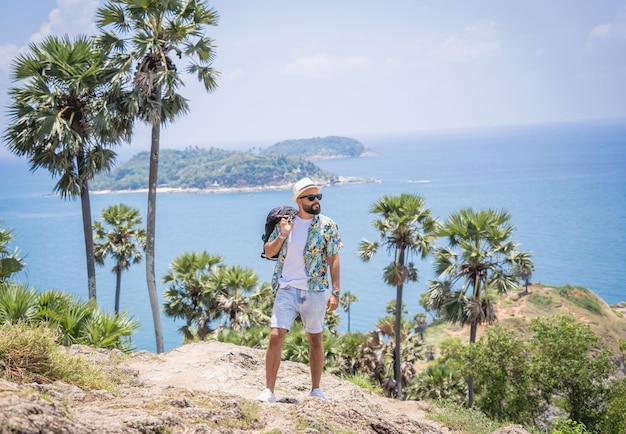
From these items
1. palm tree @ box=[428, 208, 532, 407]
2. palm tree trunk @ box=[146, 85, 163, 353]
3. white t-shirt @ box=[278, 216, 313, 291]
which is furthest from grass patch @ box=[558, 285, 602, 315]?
white t-shirt @ box=[278, 216, 313, 291]

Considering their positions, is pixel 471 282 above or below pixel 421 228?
below

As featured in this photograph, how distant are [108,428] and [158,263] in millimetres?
92096

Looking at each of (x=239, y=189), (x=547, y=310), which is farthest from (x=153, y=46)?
(x=239, y=189)

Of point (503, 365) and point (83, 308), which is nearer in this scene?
point (83, 308)

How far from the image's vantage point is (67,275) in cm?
8556

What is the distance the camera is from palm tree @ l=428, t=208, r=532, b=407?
56.1ft

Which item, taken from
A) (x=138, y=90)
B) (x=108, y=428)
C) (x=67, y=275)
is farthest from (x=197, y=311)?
(x=67, y=275)

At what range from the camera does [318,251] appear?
5.48 m

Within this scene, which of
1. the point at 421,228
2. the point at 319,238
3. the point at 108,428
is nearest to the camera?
the point at 108,428

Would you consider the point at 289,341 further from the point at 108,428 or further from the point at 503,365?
the point at 108,428

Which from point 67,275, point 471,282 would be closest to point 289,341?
point 471,282

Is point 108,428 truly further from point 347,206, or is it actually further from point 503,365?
point 347,206

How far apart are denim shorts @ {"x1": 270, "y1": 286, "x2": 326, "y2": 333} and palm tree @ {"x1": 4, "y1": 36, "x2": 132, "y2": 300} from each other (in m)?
9.95

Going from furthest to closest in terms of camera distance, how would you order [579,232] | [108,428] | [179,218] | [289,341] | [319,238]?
[179,218]
[579,232]
[289,341]
[319,238]
[108,428]
